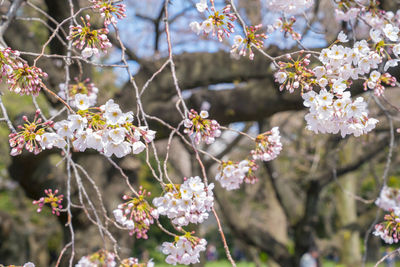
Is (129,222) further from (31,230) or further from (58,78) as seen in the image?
(31,230)

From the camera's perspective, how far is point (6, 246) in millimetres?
5188

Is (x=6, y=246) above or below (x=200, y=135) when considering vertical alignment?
below

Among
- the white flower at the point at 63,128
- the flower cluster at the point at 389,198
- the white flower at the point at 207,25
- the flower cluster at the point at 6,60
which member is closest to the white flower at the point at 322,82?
the white flower at the point at 207,25

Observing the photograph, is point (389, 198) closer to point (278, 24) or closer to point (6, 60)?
point (278, 24)

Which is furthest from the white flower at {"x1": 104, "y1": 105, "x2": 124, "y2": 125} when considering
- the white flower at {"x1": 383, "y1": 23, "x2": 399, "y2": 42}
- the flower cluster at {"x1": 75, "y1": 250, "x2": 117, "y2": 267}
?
the white flower at {"x1": 383, "y1": 23, "x2": 399, "y2": 42}

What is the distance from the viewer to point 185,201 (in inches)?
55.6

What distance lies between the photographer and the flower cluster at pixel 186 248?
1.52 meters

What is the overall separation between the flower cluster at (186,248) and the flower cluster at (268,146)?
434 millimetres

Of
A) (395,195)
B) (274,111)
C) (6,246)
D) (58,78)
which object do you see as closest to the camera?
(395,195)

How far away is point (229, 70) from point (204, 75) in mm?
221

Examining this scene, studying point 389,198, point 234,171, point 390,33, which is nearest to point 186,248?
point 234,171

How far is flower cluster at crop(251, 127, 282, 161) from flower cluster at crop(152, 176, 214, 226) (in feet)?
1.32

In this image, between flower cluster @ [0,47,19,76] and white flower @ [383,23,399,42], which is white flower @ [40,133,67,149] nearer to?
flower cluster @ [0,47,19,76]

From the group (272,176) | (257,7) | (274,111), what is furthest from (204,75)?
(257,7)
